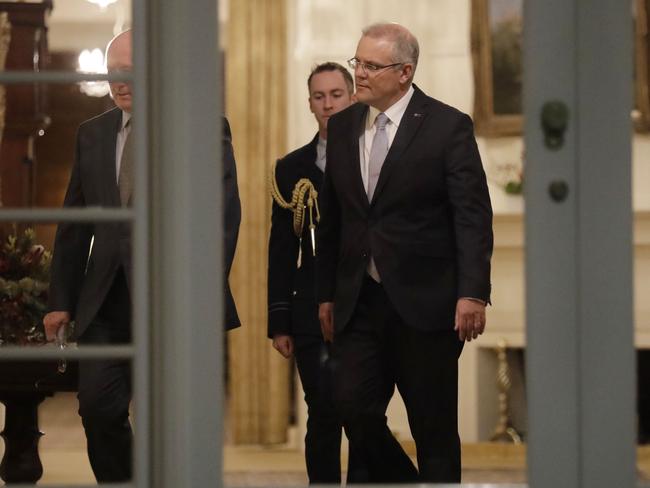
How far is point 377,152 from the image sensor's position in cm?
379

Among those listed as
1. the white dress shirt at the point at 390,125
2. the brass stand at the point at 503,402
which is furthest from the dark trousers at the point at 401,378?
the brass stand at the point at 503,402

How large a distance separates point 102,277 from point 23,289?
40 cm

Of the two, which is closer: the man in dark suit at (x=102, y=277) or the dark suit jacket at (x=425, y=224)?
the man in dark suit at (x=102, y=277)

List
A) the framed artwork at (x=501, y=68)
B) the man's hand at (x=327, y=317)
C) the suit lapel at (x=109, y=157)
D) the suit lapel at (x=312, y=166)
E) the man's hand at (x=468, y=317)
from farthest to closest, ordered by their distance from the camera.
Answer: the framed artwork at (x=501, y=68) < the suit lapel at (x=312, y=166) < the man's hand at (x=327, y=317) < the man's hand at (x=468, y=317) < the suit lapel at (x=109, y=157)

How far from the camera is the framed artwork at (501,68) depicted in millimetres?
6676

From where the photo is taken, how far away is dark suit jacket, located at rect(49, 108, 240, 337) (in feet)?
9.80

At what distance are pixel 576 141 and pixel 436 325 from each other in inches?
45.3

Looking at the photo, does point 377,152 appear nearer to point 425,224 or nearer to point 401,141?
point 401,141

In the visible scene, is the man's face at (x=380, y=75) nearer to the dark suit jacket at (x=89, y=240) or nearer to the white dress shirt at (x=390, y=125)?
the white dress shirt at (x=390, y=125)

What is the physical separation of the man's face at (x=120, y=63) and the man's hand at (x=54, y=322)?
511mm

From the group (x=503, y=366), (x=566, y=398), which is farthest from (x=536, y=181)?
(x=503, y=366)

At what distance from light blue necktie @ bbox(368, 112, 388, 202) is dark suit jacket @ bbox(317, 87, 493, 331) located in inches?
1.5

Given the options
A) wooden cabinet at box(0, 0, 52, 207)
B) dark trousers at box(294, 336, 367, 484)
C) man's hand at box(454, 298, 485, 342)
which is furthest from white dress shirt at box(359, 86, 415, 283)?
wooden cabinet at box(0, 0, 52, 207)

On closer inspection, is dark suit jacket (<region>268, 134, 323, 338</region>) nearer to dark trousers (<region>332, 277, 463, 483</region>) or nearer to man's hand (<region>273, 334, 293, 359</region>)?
man's hand (<region>273, 334, 293, 359</region>)
